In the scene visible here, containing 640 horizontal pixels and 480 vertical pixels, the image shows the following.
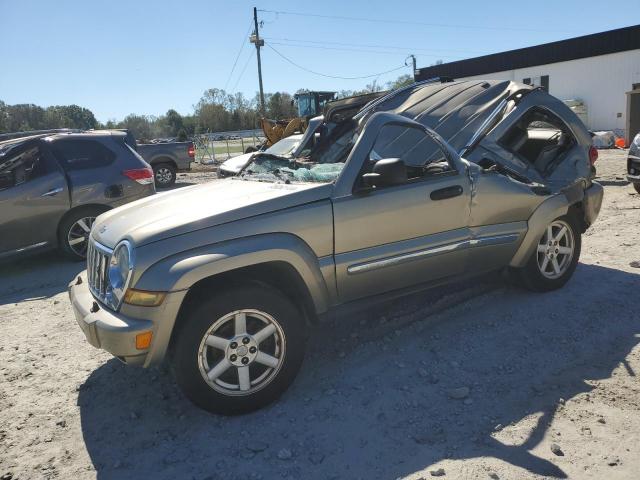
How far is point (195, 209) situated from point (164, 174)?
527 inches

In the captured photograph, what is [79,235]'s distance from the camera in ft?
22.6

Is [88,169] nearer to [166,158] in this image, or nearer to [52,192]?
[52,192]

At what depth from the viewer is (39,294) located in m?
5.77

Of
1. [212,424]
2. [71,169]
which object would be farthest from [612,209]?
[71,169]

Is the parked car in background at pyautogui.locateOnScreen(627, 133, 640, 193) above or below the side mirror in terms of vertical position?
below

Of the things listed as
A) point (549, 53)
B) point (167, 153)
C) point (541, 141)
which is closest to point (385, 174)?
point (541, 141)

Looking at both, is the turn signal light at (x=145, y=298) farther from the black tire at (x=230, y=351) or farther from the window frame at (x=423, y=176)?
the window frame at (x=423, y=176)

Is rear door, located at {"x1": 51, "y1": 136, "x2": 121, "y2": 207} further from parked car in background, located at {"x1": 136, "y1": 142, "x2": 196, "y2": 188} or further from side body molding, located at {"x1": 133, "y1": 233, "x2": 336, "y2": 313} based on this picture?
parked car in background, located at {"x1": 136, "y1": 142, "x2": 196, "y2": 188}

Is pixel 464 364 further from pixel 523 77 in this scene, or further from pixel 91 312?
pixel 523 77

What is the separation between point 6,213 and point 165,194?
11.3ft

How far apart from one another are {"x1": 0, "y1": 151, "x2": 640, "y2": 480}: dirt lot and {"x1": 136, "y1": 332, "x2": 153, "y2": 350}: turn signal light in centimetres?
59

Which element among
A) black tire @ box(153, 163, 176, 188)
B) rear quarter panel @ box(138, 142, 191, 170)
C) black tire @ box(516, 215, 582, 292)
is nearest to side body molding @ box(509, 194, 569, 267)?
black tire @ box(516, 215, 582, 292)

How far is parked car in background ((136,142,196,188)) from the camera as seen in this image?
51.0ft

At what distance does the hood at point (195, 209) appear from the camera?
9.86 feet
